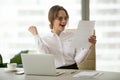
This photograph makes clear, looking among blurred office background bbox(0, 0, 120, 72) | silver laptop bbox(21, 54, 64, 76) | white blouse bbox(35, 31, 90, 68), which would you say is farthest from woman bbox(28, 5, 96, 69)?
blurred office background bbox(0, 0, 120, 72)

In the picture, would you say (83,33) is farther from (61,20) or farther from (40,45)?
(40,45)

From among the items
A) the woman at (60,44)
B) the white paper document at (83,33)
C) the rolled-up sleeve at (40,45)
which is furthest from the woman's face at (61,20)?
the white paper document at (83,33)

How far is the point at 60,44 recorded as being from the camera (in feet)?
9.09

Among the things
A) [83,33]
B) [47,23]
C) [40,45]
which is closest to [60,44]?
[40,45]

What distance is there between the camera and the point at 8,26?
3.79 meters

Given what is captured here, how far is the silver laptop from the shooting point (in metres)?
1.97

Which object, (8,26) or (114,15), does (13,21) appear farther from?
(114,15)

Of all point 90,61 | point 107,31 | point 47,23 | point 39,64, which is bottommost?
point 90,61

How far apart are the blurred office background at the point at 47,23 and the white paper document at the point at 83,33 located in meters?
1.26

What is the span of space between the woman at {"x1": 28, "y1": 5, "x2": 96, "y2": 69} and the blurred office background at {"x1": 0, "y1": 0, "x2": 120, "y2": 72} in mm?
785

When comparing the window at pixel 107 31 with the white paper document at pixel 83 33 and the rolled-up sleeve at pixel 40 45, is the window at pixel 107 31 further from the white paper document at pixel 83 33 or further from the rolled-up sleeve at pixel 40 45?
the white paper document at pixel 83 33

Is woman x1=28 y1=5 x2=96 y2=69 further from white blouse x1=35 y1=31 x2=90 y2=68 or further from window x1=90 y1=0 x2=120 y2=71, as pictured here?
window x1=90 y1=0 x2=120 y2=71

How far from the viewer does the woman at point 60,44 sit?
8.89ft

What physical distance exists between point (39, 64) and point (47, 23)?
175cm
